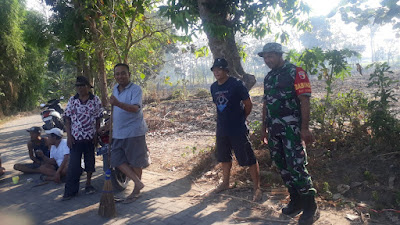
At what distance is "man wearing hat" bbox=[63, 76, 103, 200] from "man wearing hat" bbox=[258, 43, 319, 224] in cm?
271

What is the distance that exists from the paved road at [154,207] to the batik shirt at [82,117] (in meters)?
0.96

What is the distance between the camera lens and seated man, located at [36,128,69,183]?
5.70 m

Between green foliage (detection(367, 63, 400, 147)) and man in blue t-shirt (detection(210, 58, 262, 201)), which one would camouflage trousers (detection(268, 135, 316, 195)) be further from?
green foliage (detection(367, 63, 400, 147))

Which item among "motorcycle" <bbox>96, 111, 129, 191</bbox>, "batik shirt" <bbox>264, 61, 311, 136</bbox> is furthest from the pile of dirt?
"batik shirt" <bbox>264, 61, 311, 136</bbox>

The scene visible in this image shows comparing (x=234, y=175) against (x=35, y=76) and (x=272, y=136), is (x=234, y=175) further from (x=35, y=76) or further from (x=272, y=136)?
(x=35, y=76)

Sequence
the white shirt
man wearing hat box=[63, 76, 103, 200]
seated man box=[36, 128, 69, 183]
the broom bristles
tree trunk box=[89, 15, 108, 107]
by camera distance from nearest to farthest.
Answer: the broom bristles
man wearing hat box=[63, 76, 103, 200]
seated man box=[36, 128, 69, 183]
the white shirt
tree trunk box=[89, 15, 108, 107]

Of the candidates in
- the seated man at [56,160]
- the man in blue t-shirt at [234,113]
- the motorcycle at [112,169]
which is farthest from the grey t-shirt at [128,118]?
the seated man at [56,160]

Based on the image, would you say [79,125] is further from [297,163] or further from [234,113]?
[297,163]

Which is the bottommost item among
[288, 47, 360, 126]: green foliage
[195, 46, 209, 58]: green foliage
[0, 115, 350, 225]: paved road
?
[0, 115, 350, 225]: paved road

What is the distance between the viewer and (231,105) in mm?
4320

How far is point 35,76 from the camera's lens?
20.5 m

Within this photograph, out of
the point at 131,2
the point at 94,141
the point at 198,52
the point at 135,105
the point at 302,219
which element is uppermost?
the point at 131,2

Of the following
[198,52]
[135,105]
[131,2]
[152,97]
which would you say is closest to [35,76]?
Result: [152,97]

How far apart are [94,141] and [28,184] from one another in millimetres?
1884
